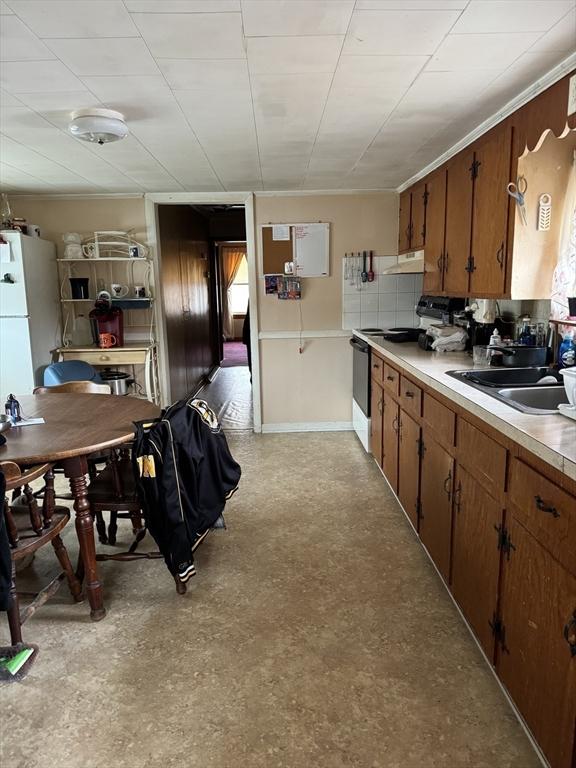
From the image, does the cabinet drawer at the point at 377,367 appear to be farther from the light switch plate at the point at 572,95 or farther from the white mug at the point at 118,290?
the white mug at the point at 118,290

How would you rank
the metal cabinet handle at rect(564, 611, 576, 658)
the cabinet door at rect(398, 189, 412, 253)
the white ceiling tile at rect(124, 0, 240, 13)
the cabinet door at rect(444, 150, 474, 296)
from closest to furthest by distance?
1. the metal cabinet handle at rect(564, 611, 576, 658)
2. the white ceiling tile at rect(124, 0, 240, 13)
3. the cabinet door at rect(444, 150, 474, 296)
4. the cabinet door at rect(398, 189, 412, 253)

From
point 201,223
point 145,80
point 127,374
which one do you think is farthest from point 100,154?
point 201,223

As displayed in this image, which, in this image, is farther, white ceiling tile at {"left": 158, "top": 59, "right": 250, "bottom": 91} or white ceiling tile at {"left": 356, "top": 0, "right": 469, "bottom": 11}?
white ceiling tile at {"left": 158, "top": 59, "right": 250, "bottom": 91}

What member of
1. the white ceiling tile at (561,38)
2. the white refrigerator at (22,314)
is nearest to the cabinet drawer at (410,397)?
the white ceiling tile at (561,38)

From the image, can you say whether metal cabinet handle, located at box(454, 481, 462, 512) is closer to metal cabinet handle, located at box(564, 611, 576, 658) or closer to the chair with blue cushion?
metal cabinet handle, located at box(564, 611, 576, 658)

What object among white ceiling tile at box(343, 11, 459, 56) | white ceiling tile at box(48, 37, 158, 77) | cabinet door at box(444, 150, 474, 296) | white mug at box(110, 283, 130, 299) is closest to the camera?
white ceiling tile at box(343, 11, 459, 56)

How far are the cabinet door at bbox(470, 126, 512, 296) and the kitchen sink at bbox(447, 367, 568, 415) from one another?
1.35 ft

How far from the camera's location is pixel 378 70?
198 cm

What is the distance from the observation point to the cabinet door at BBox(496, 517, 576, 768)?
128 centimetres

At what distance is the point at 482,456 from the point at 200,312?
573 centimetres

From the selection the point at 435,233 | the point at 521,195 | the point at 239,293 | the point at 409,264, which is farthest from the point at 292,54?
the point at 239,293

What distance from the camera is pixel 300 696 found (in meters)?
1.76

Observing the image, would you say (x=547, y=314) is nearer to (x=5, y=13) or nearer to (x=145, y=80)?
(x=145, y=80)

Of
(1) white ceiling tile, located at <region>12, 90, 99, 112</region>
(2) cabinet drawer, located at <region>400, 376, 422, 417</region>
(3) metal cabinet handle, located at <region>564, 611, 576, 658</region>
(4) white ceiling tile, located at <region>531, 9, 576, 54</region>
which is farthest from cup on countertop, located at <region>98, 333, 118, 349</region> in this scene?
(3) metal cabinet handle, located at <region>564, 611, 576, 658</region>
